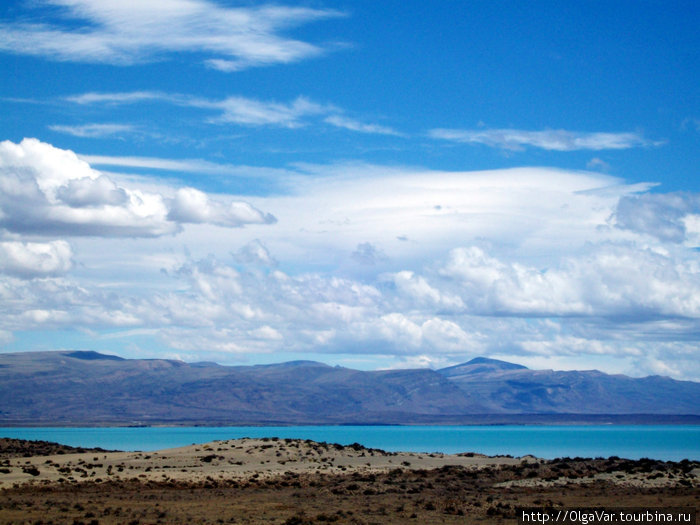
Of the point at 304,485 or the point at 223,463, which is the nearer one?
the point at 304,485

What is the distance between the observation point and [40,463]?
5931 cm

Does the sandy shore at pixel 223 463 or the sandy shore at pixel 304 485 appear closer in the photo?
the sandy shore at pixel 304 485

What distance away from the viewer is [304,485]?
48969mm

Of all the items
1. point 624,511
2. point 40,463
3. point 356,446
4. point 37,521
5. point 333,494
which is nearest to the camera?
point 37,521

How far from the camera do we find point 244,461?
61938 millimetres

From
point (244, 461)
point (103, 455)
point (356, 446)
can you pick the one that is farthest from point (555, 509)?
point (103, 455)

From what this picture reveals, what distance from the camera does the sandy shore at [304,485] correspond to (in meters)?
36.0

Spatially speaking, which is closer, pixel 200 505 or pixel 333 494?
pixel 200 505

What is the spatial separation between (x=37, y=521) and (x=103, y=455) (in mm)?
35431

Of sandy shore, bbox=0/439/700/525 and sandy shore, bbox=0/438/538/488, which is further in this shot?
sandy shore, bbox=0/438/538/488

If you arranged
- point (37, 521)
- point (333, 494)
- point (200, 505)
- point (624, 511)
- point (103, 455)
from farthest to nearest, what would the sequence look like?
point (103, 455) → point (333, 494) → point (200, 505) → point (624, 511) → point (37, 521)

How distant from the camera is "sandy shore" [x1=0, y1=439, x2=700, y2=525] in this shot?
35969 mm

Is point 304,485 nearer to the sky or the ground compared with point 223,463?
nearer to the sky

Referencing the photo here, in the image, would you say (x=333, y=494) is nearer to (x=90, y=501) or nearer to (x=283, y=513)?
(x=283, y=513)
